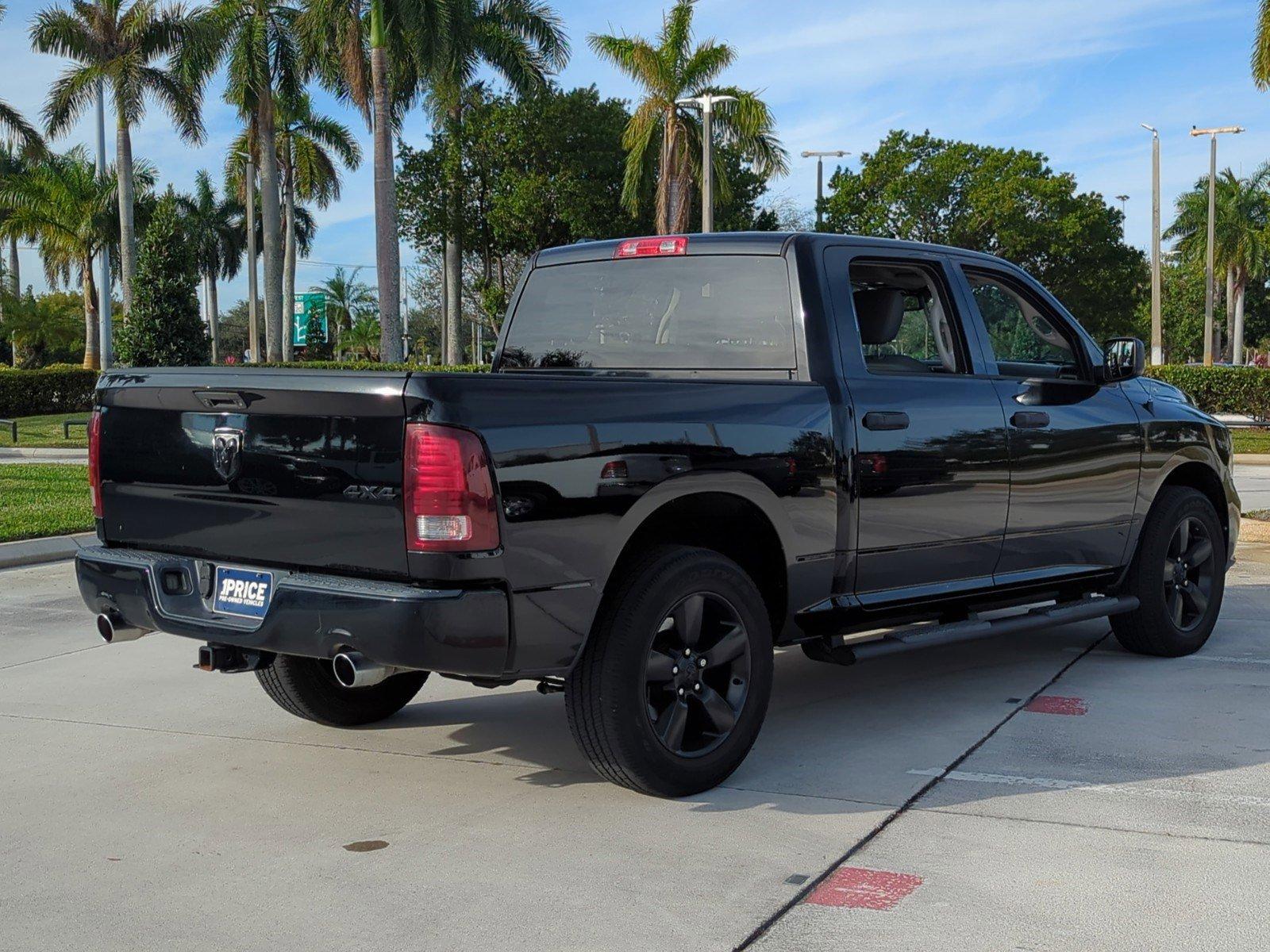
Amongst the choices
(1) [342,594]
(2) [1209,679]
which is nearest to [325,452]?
(1) [342,594]

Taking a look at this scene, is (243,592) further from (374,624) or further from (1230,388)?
(1230,388)

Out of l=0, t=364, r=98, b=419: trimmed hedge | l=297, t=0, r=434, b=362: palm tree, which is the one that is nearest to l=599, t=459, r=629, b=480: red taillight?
l=297, t=0, r=434, b=362: palm tree

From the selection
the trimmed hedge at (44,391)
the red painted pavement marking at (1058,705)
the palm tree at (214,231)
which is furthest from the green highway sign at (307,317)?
the red painted pavement marking at (1058,705)

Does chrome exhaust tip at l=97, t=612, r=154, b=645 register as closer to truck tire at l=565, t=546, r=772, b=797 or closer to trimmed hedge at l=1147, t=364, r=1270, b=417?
truck tire at l=565, t=546, r=772, b=797

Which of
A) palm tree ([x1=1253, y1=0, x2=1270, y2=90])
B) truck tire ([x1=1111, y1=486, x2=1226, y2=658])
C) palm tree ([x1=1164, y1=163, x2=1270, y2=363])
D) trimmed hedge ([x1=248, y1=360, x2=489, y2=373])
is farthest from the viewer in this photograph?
palm tree ([x1=1164, y1=163, x2=1270, y2=363])

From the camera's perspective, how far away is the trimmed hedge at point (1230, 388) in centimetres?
3106

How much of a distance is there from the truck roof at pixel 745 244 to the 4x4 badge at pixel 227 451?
190 centimetres

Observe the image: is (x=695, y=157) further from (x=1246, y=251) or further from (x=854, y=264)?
(x=1246, y=251)

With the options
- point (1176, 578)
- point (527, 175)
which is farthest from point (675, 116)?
point (1176, 578)

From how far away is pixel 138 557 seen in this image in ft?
15.8

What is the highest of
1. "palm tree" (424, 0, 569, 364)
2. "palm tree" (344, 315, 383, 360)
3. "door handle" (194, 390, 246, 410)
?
"palm tree" (424, 0, 569, 364)

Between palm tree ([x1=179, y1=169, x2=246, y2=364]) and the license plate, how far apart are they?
71.6 metres

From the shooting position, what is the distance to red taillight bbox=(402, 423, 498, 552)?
160 inches

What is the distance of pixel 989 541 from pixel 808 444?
1.21 metres
